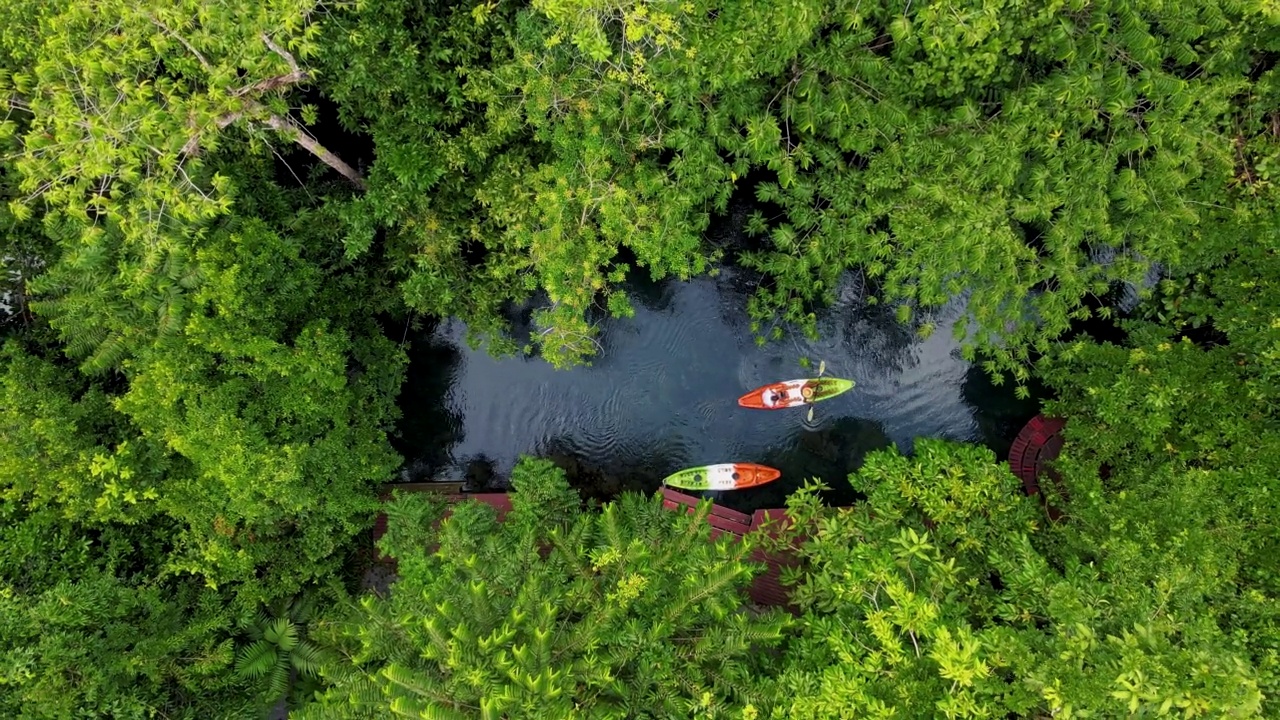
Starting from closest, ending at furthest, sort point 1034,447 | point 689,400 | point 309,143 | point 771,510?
point 309,143 < point 1034,447 < point 771,510 < point 689,400

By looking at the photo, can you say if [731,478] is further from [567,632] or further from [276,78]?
[276,78]

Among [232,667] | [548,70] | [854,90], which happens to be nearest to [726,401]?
[854,90]

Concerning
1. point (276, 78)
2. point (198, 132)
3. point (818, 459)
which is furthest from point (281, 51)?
point (818, 459)

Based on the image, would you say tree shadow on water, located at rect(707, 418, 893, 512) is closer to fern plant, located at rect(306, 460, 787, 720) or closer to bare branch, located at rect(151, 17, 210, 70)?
fern plant, located at rect(306, 460, 787, 720)

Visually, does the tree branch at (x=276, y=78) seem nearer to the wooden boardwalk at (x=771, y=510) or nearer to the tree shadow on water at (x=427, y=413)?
the tree shadow on water at (x=427, y=413)

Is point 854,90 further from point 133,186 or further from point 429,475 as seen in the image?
point 429,475

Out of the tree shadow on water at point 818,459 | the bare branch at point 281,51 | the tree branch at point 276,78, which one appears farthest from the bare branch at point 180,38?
the tree shadow on water at point 818,459
